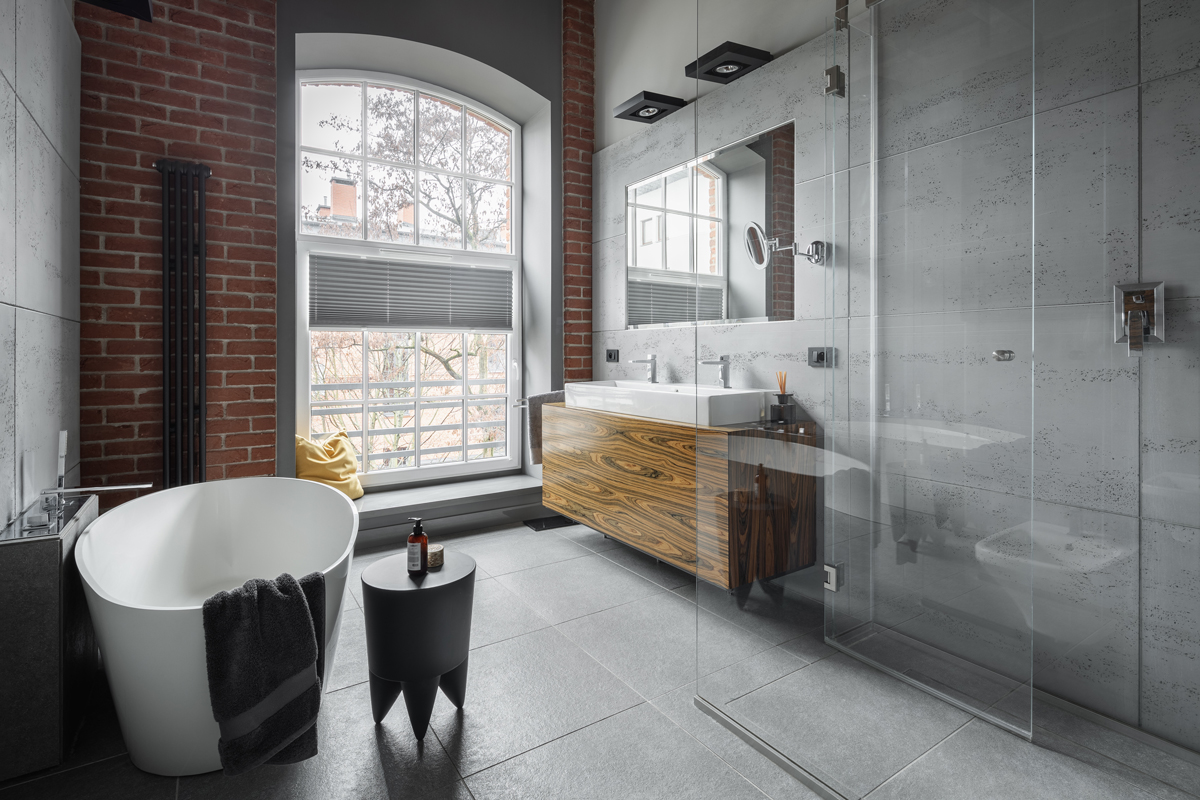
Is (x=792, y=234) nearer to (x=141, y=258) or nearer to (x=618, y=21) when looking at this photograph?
(x=618, y=21)

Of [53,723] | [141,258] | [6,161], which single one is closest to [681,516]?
[53,723]

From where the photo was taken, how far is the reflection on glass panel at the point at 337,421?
13.0ft

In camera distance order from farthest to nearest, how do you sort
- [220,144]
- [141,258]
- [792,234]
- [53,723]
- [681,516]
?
[220,144]
[141,258]
[681,516]
[792,234]
[53,723]

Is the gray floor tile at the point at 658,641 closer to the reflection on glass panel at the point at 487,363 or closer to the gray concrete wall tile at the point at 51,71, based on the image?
the reflection on glass panel at the point at 487,363

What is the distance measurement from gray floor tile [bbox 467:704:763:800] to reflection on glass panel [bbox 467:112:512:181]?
3696mm

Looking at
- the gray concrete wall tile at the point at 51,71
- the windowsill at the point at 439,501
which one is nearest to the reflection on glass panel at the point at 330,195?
the gray concrete wall tile at the point at 51,71

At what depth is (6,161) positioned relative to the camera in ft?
6.12

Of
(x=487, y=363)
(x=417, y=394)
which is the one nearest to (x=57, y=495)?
(x=417, y=394)

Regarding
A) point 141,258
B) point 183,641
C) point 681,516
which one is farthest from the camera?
point 141,258

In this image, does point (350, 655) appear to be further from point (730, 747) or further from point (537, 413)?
point (537, 413)

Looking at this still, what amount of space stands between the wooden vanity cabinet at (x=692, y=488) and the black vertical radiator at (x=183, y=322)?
1.81 meters

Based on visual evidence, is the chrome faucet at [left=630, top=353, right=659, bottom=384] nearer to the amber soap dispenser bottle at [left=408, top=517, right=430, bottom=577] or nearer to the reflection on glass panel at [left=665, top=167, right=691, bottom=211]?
the reflection on glass panel at [left=665, top=167, right=691, bottom=211]

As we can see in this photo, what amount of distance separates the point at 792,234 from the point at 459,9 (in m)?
2.76

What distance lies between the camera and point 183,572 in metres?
2.46
